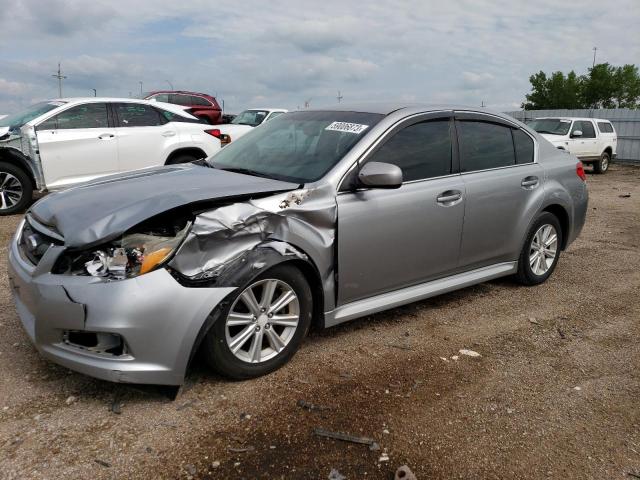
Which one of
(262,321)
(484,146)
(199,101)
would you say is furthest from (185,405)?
(199,101)

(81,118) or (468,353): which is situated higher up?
(81,118)

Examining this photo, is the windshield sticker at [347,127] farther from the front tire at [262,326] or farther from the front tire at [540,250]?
the front tire at [540,250]

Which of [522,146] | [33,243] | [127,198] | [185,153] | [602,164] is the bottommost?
[602,164]

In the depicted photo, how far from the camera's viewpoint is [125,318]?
2.68 metres

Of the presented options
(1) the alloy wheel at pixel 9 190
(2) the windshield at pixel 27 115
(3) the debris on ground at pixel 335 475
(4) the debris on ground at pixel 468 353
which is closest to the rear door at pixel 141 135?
(2) the windshield at pixel 27 115

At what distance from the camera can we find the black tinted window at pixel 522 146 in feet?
15.7

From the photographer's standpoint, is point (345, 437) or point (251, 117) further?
point (251, 117)

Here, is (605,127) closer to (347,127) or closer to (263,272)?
(347,127)

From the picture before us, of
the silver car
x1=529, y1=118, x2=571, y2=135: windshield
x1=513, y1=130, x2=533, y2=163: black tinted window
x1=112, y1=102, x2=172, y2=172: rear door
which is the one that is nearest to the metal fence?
x1=529, y1=118, x2=571, y2=135: windshield

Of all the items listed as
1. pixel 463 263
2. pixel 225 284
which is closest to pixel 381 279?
pixel 463 263

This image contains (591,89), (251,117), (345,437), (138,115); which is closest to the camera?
(345,437)

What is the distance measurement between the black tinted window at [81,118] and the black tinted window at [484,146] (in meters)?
6.07

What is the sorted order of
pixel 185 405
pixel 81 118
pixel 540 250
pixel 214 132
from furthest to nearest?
1. pixel 214 132
2. pixel 81 118
3. pixel 540 250
4. pixel 185 405

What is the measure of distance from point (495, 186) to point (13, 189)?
7.00 m
